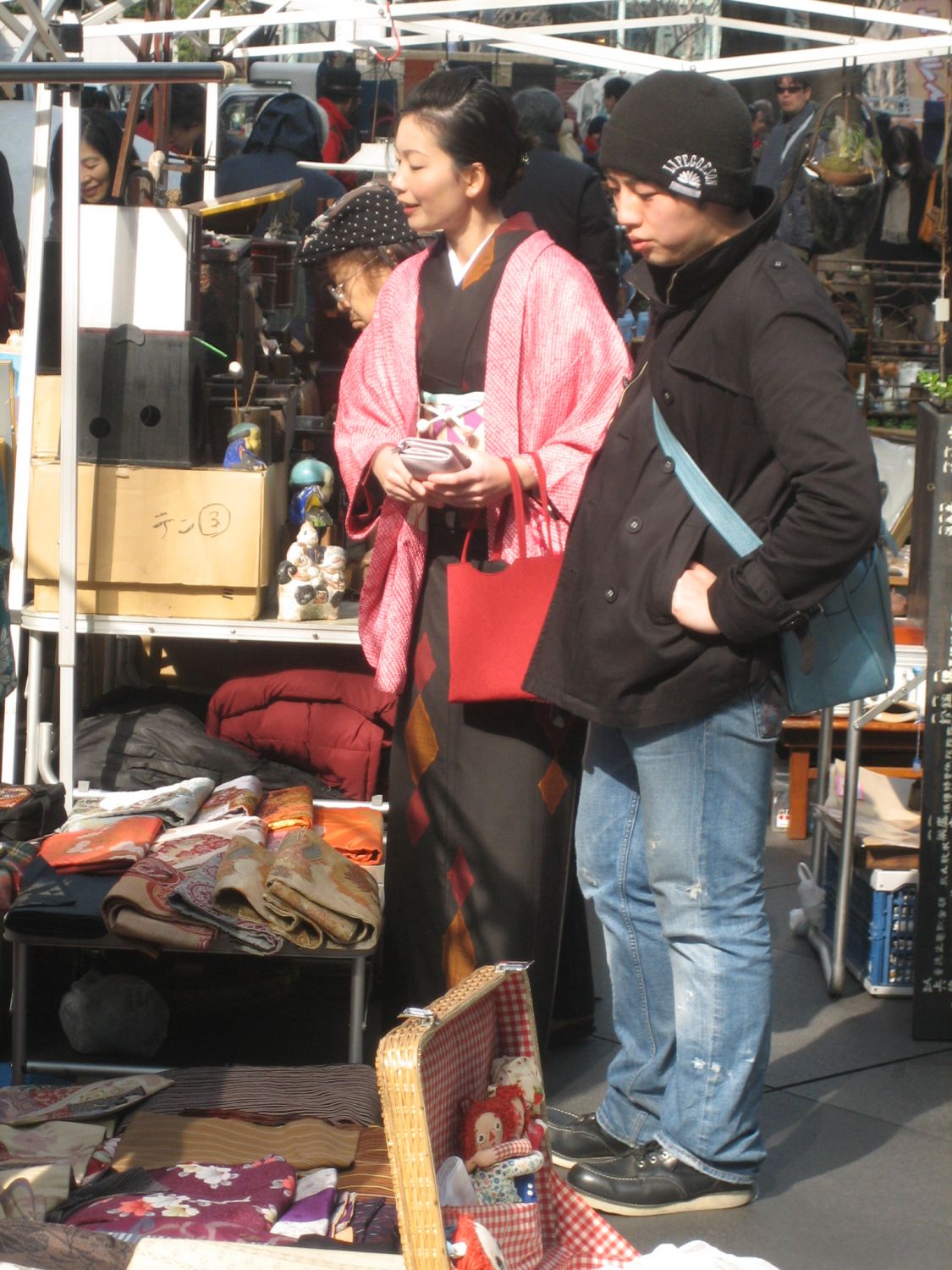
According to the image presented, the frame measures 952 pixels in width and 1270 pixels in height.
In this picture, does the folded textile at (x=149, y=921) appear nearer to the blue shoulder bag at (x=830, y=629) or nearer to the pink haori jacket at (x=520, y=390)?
the pink haori jacket at (x=520, y=390)

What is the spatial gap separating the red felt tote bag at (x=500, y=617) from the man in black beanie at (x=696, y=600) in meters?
0.17

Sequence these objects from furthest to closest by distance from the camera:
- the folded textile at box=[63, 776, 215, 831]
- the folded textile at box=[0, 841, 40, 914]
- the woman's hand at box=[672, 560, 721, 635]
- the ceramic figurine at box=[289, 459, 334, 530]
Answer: the ceramic figurine at box=[289, 459, 334, 530] < the folded textile at box=[63, 776, 215, 831] < the folded textile at box=[0, 841, 40, 914] < the woman's hand at box=[672, 560, 721, 635]

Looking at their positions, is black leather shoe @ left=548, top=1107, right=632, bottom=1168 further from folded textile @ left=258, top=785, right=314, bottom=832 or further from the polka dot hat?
the polka dot hat

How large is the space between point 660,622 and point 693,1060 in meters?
0.73

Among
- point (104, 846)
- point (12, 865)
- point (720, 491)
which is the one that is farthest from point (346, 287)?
point (720, 491)

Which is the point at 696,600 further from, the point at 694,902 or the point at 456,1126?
the point at 456,1126

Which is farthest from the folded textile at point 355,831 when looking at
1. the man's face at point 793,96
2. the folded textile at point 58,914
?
the man's face at point 793,96

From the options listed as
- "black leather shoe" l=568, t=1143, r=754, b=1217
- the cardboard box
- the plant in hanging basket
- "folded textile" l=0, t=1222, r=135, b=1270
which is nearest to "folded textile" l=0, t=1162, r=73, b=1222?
"folded textile" l=0, t=1222, r=135, b=1270

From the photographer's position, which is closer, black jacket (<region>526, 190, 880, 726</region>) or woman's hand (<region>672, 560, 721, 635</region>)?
black jacket (<region>526, 190, 880, 726</region>)

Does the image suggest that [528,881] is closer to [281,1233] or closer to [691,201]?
[281,1233]

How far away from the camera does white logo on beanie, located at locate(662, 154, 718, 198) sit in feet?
7.73

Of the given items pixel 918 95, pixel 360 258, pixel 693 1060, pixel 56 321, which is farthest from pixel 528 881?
pixel 918 95

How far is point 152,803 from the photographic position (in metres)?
3.62

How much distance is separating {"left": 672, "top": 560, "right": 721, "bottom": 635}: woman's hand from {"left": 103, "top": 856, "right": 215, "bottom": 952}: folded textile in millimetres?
1184
